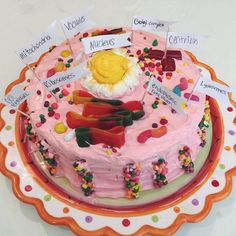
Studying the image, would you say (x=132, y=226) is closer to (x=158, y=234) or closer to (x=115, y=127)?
(x=158, y=234)

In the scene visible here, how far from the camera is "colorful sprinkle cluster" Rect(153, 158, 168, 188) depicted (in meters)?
1.70

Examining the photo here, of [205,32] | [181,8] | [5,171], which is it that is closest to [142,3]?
[181,8]

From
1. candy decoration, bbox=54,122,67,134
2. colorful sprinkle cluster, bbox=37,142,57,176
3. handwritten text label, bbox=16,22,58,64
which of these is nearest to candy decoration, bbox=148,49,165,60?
handwritten text label, bbox=16,22,58,64

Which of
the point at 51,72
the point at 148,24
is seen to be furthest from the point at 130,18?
the point at 51,72

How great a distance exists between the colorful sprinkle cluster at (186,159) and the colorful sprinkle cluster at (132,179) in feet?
0.73

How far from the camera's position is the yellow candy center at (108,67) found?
180 cm

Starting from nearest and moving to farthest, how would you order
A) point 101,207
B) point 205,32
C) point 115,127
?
1. point 115,127
2. point 101,207
3. point 205,32

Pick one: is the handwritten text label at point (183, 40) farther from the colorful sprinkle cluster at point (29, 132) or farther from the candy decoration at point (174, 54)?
the colorful sprinkle cluster at point (29, 132)

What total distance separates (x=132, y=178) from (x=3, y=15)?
1.78m

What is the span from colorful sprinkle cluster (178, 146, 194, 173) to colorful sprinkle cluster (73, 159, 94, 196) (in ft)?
1.35

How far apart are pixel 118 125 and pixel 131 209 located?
0.39 meters

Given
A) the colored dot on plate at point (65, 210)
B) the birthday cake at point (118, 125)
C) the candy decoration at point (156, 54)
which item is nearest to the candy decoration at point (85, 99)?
the birthday cake at point (118, 125)

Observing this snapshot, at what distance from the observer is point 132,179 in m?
1.69

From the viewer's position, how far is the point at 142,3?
293cm
